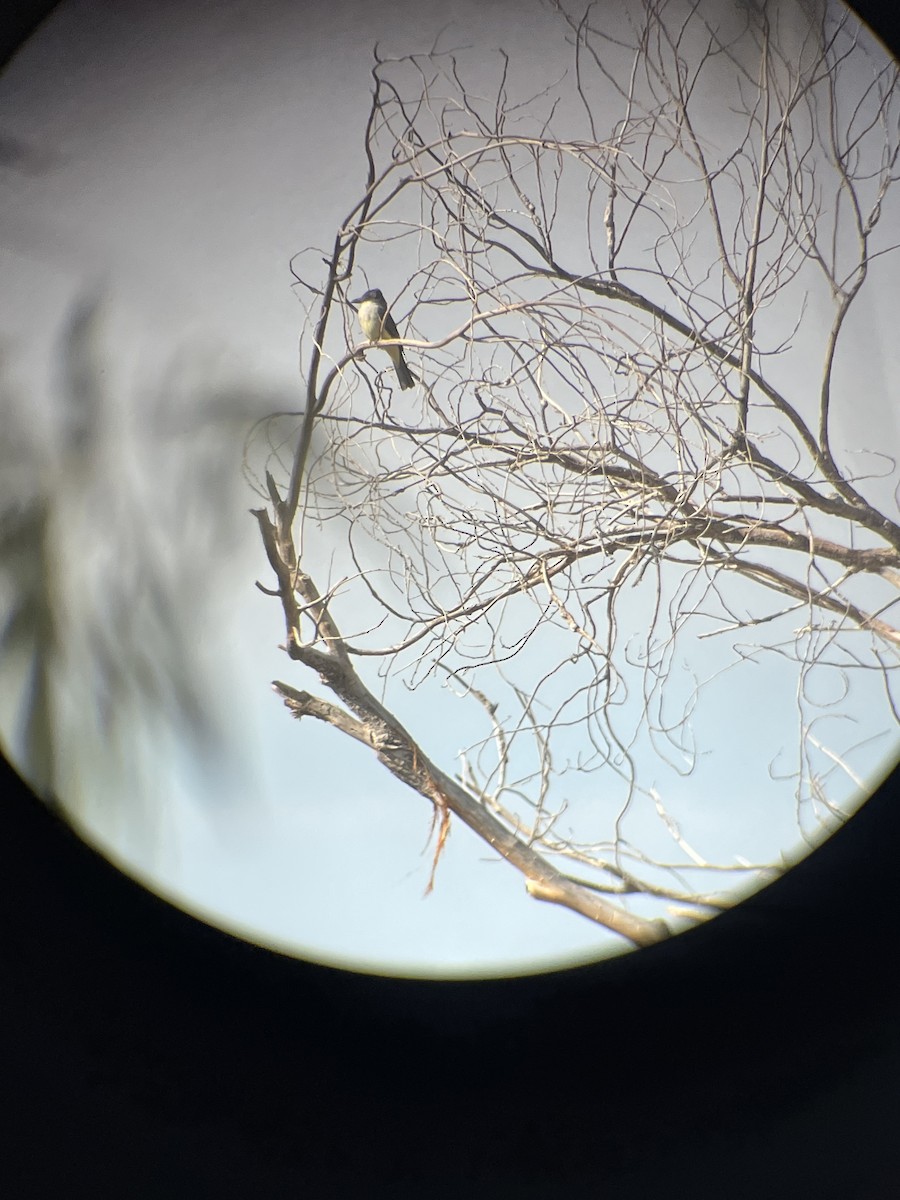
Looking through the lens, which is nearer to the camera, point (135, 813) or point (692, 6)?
point (692, 6)

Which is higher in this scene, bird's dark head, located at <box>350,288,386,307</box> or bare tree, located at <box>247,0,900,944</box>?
→ bird's dark head, located at <box>350,288,386,307</box>

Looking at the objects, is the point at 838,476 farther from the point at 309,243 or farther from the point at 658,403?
the point at 309,243

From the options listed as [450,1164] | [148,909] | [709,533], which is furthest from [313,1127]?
[709,533]

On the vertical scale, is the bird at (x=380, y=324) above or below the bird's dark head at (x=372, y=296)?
below

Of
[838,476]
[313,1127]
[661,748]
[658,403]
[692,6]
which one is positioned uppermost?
[692,6]

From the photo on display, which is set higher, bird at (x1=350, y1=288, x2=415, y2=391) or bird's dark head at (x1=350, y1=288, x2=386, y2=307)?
bird's dark head at (x1=350, y1=288, x2=386, y2=307)
